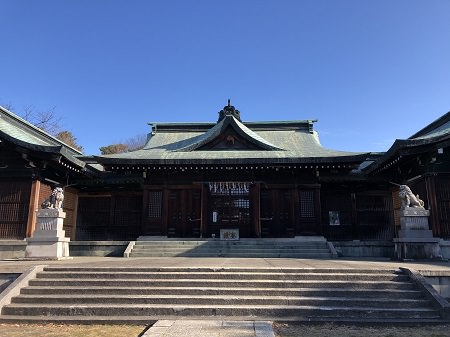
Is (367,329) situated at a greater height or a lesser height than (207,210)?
lesser

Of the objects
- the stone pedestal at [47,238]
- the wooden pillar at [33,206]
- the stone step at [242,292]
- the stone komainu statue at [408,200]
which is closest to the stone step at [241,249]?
the stone pedestal at [47,238]

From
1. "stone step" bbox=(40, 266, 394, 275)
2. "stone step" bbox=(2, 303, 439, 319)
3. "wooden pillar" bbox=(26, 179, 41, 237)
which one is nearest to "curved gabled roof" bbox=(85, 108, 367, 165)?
"wooden pillar" bbox=(26, 179, 41, 237)

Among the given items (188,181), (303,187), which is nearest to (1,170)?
(188,181)

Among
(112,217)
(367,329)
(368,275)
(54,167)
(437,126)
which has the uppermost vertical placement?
(437,126)

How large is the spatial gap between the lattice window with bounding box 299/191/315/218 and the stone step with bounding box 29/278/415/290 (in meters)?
8.74

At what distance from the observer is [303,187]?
1789 centimetres

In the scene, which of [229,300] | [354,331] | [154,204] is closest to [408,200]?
[354,331]

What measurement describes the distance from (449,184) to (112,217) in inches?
660

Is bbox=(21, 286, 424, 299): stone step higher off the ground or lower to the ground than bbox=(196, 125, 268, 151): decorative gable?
lower

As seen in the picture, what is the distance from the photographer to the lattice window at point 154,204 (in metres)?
18.2

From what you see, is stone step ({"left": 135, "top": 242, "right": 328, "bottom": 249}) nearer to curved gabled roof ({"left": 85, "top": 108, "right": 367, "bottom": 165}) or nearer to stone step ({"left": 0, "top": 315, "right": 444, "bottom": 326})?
curved gabled roof ({"left": 85, "top": 108, "right": 367, "bottom": 165})

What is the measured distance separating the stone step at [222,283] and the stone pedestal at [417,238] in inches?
196

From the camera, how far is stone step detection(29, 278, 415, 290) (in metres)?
8.81

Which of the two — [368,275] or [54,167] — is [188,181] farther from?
[368,275]
